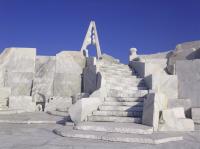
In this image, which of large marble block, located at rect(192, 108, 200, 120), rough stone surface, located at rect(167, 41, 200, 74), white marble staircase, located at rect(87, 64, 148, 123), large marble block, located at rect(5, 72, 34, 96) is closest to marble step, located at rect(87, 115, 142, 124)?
white marble staircase, located at rect(87, 64, 148, 123)

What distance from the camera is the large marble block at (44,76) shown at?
11.6 m

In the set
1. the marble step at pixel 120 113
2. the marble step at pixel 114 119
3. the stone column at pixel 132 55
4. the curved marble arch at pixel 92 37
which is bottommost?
the marble step at pixel 114 119

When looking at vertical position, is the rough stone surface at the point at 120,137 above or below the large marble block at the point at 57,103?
below

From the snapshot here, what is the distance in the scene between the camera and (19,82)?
1202cm

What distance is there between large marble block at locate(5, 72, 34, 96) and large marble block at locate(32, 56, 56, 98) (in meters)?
0.30

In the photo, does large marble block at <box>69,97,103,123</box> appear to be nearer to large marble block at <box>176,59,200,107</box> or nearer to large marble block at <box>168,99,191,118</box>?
large marble block at <box>168,99,191,118</box>

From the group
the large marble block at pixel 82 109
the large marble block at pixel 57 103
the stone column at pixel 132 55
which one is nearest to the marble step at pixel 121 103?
the large marble block at pixel 82 109

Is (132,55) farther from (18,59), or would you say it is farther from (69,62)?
(18,59)

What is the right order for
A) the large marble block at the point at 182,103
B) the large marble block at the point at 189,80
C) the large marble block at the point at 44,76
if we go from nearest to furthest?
1. the large marble block at the point at 182,103
2. the large marble block at the point at 189,80
3. the large marble block at the point at 44,76

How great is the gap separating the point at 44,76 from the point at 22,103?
1841mm

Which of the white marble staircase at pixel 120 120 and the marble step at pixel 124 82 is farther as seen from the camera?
the marble step at pixel 124 82

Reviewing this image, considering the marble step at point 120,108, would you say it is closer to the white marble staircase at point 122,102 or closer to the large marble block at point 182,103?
the white marble staircase at point 122,102

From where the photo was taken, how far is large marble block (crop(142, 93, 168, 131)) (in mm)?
5789

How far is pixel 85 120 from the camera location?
6.63m
